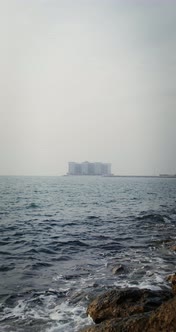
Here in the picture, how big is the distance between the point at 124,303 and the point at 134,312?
0.59 meters

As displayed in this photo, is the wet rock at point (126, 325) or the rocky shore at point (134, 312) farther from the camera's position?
the wet rock at point (126, 325)

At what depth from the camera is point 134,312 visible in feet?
23.6

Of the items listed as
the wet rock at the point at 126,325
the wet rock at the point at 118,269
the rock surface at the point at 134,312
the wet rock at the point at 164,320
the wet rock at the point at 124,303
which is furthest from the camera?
the wet rock at the point at 118,269

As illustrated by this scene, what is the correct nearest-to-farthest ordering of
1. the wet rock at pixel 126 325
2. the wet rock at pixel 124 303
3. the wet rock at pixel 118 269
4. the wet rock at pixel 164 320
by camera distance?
the wet rock at pixel 164 320, the wet rock at pixel 126 325, the wet rock at pixel 124 303, the wet rock at pixel 118 269

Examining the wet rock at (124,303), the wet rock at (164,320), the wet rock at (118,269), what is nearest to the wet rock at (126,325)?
the wet rock at (164,320)

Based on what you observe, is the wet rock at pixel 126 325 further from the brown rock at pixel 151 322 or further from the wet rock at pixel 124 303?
the wet rock at pixel 124 303

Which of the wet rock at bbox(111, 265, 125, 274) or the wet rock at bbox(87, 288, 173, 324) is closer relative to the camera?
the wet rock at bbox(87, 288, 173, 324)

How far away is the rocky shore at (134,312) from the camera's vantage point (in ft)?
18.7

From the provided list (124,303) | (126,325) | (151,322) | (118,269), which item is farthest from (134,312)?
(118,269)

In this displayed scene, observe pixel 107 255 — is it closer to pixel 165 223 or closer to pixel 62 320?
pixel 62 320

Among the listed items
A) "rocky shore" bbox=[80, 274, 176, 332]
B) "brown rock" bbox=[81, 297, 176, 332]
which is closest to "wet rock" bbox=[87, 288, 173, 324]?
"rocky shore" bbox=[80, 274, 176, 332]

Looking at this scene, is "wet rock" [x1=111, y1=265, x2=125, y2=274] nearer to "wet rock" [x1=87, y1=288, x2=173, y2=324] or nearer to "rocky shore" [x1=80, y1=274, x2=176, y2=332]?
"rocky shore" [x1=80, y1=274, x2=176, y2=332]

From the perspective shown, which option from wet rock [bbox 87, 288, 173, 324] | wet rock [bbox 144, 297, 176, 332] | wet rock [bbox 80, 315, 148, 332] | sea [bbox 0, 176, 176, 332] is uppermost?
wet rock [bbox 144, 297, 176, 332]

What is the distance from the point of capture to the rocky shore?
5.69 meters
